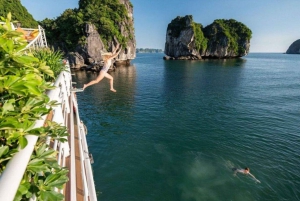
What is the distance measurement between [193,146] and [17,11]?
84583mm

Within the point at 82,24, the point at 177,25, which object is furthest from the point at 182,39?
the point at 82,24

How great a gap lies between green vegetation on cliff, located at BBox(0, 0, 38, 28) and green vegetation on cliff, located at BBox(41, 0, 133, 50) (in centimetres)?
1215

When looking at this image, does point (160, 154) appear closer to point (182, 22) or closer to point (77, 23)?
point (77, 23)

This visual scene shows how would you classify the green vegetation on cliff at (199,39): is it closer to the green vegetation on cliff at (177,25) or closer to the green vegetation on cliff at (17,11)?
the green vegetation on cliff at (177,25)

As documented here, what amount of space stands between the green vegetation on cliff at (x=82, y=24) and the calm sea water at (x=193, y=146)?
116 ft

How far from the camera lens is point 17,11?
67.2 metres

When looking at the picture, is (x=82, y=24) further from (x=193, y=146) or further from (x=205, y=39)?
(x=205, y=39)

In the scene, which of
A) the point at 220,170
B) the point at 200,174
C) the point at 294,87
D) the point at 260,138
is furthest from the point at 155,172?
the point at 294,87

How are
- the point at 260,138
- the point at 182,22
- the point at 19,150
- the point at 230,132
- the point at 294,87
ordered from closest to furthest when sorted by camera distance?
the point at 19,150, the point at 260,138, the point at 230,132, the point at 294,87, the point at 182,22

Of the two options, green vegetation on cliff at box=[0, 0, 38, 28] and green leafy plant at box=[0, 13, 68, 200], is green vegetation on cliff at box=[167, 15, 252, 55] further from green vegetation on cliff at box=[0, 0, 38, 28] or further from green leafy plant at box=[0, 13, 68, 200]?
green leafy plant at box=[0, 13, 68, 200]

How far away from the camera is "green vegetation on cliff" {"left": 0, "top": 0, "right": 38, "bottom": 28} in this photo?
199 ft

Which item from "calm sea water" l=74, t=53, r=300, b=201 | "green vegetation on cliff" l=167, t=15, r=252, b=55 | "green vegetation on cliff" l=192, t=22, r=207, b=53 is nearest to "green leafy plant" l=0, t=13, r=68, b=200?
"calm sea water" l=74, t=53, r=300, b=201

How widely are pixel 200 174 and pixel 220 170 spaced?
4.87ft

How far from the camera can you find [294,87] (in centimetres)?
3366
